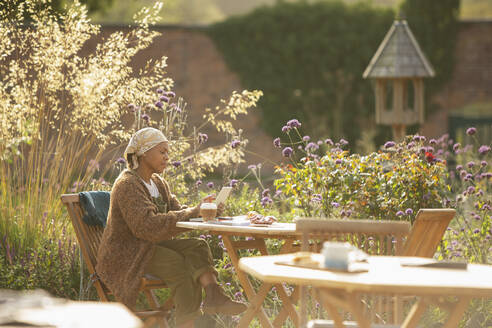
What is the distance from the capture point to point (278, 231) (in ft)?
13.6

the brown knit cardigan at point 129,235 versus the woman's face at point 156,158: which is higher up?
the woman's face at point 156,158

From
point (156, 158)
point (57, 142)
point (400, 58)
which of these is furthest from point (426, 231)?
point (400, 58)

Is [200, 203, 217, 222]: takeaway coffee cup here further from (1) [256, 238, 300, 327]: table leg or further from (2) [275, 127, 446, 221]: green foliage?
(2) [275, 127, 446, 221]: green foliage

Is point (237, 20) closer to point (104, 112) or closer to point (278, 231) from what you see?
point (104, 112)

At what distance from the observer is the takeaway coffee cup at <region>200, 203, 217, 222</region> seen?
441cm

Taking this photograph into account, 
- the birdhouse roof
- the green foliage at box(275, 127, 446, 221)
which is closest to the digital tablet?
the green foliage at box(275, 127, 446, 221)

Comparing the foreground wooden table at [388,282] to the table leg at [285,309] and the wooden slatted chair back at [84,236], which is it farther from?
the wooden slatted chair back at [84,236]

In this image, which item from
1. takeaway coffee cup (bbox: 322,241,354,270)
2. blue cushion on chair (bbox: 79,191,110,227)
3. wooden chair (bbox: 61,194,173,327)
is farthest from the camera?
blue cushion on chair (bbox: 79,191,110,227)

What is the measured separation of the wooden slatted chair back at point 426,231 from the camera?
12.1ft

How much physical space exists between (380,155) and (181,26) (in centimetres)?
984

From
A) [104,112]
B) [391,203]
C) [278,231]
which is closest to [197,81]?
[104,112]

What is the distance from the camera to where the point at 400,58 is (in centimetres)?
931

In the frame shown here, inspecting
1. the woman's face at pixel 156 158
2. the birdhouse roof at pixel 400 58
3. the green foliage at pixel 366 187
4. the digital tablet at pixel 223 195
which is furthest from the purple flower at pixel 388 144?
the birdhouse roof at pixel 400 58

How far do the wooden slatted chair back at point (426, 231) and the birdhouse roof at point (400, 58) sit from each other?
224 inches
